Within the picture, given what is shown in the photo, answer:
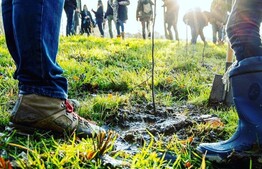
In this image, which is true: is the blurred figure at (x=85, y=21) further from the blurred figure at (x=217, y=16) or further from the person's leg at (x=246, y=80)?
the person's leg at (x=246, y=80)

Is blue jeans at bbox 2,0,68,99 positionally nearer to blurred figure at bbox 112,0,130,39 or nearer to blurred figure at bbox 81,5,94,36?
blurred figure at bbox 112,0,130,39

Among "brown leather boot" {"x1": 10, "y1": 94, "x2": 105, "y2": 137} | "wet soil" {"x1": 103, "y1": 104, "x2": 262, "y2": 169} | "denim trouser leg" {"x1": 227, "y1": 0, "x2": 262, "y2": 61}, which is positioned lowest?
"wet soil" {"x1": 103, "y1": 104, "x2": 262, "y2": 169}

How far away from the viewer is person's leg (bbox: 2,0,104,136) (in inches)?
55.5

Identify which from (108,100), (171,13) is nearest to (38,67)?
(108,100)

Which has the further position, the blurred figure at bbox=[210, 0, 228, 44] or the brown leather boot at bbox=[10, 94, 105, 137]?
the blurred figure at bbox=[210, 0, 228, 44]

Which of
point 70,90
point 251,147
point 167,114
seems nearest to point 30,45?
point 251,147

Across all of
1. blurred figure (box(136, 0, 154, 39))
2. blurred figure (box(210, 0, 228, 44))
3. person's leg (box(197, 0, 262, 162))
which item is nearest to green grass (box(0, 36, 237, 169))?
person's leg (box(197, 0, 262, 162))

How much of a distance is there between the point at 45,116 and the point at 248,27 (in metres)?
1.06

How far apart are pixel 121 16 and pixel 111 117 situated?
9494 millimetres

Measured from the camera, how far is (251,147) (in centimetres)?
136

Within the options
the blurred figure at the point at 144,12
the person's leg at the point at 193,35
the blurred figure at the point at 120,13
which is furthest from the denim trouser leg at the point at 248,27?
the blurred figure at the point at 144,12

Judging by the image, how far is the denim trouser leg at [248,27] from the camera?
1.38m

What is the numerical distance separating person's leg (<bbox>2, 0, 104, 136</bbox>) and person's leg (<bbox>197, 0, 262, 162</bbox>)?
726 millimetres

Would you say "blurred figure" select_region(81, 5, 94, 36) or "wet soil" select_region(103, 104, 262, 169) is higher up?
"blurred figure" select_region(81, 5, 94, 36)
